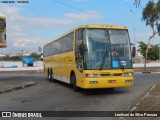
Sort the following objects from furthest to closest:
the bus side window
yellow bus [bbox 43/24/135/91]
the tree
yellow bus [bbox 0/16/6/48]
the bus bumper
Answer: the tree, yellow bus [bbox 0/16/6/48], the bus side window, yellow bus [bbox 43/24/135/91], the bus bumper

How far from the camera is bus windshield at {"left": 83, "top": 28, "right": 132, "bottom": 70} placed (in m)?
15.8

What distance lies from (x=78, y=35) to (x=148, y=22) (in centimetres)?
2418

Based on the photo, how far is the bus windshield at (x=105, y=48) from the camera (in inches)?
621

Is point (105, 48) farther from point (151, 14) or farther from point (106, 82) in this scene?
point (151, 14)

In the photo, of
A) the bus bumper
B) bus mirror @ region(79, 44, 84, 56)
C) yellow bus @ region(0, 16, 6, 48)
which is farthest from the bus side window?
yellow bus @ region(0, 16, 6, 48)

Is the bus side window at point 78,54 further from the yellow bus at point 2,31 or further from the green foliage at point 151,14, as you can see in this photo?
the green foliage at point 151,14

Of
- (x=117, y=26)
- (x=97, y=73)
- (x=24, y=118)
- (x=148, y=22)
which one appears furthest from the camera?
(x=148, y=22)

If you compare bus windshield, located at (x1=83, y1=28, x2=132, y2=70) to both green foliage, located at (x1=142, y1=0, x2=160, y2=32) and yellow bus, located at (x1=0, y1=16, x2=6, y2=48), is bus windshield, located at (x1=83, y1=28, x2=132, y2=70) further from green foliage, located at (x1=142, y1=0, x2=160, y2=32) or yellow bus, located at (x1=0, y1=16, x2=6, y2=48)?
green foliage, located at (x1=142, y1=0, x2=160, y2=32)

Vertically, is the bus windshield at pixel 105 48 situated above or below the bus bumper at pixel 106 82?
above

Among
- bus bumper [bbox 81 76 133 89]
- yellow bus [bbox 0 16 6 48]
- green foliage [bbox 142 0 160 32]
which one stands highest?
green foliage [bbox 142 0 160 32]

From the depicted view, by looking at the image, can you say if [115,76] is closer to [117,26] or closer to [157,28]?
[117,26]

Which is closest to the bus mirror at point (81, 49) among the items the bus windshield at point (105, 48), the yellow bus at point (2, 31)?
the bus windshield at point (105, 48)

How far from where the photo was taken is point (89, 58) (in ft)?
51.7

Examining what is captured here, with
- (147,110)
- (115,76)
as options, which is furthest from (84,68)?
(147,110)
